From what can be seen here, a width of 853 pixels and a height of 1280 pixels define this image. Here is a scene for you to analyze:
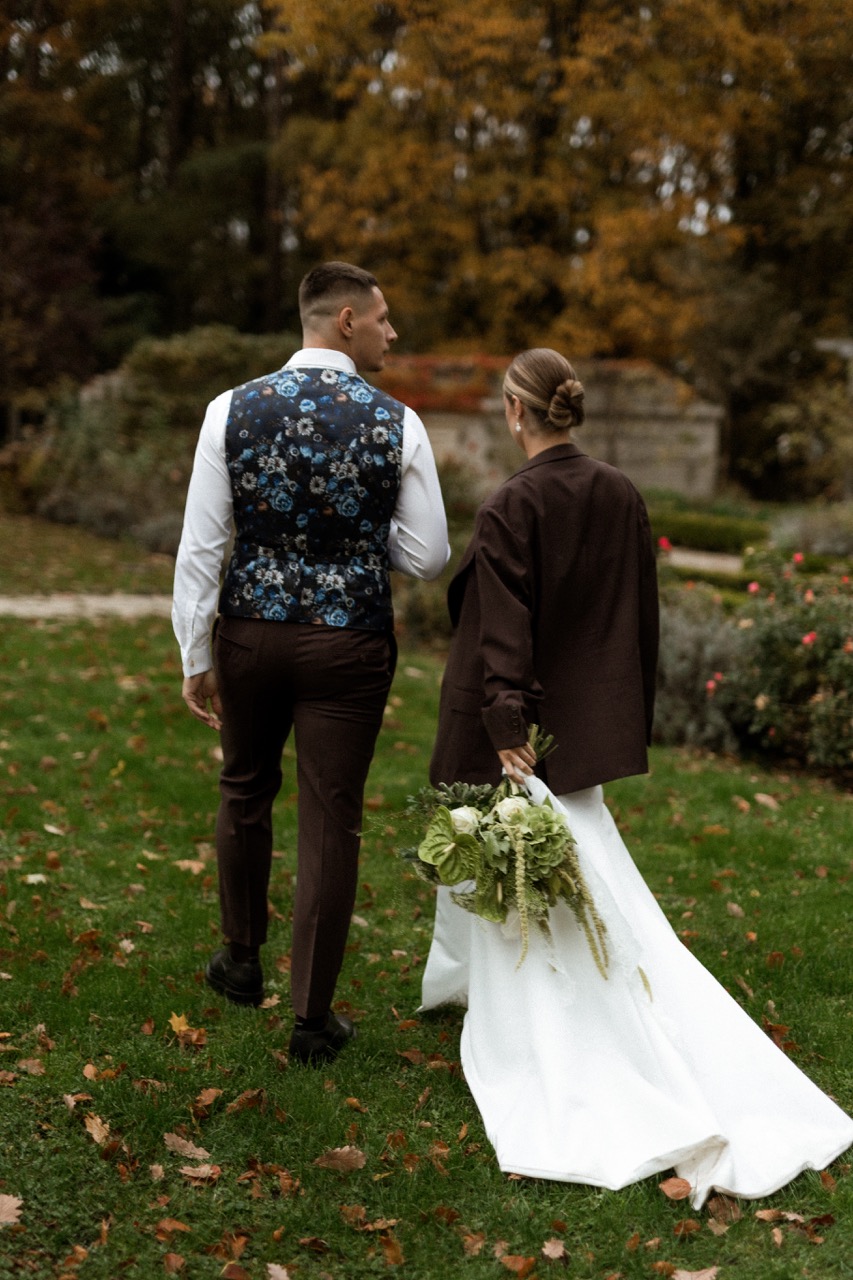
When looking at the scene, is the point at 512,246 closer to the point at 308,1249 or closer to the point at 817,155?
the point at 817,155

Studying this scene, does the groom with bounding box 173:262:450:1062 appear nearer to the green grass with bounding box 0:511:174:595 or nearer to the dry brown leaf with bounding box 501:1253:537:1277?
the dry brown leaf with bounding box 501:1253:537:1277

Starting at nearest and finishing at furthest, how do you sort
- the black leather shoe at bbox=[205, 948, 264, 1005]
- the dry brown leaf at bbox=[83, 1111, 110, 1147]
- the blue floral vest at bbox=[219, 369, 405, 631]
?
the dry brown leaf at bbox=[83, 1111, 110, 1147], the blue floral vest at bbox=[219, 369, 405, 631], the black leather shoe at bbox=[205, 948, 264, 1005]

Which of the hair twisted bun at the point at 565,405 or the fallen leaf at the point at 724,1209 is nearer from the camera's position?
the fallen leaf at the point at 724,1209

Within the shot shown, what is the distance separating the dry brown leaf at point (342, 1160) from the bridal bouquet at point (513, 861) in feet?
2.01

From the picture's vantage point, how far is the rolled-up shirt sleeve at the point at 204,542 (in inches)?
129

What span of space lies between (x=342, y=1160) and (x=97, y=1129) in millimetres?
598

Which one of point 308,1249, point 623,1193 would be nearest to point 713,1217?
point 623,1193

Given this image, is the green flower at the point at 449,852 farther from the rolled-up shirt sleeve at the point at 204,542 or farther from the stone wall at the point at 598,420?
the stone wall at the point at 598,420

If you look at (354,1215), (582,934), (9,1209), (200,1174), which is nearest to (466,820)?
(582,934)

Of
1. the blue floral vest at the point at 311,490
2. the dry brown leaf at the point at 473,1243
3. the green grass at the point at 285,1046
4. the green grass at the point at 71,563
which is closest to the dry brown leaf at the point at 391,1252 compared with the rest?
the green grass at the point at 285,1046

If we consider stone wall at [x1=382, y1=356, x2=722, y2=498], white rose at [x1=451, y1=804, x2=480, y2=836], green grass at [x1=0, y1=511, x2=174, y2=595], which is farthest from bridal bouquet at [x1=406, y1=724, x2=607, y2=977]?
stone wall at [x1=382, y1=356, x2=722, y2=498]

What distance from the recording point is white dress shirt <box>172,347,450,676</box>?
3.29m

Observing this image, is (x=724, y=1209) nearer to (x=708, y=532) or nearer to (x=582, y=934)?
(x=582, y=934)

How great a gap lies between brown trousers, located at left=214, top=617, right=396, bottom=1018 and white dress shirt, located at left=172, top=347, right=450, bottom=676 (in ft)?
0.24
